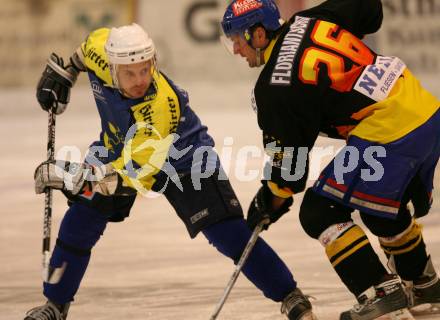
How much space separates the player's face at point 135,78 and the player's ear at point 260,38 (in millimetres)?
426

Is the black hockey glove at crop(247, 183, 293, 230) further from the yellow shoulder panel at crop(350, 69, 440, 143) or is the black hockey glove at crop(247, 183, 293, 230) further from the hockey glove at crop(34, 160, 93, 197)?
the hockey glove at crop(34, 160, 93, 197)

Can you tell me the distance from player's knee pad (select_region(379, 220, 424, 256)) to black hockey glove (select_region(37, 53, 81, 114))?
1467 millimetres

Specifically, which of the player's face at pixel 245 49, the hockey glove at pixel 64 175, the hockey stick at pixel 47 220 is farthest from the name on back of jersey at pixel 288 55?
the hockey stick at pixel 47 220

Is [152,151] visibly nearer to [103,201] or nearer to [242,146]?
[103,201]

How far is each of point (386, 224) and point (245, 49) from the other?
0.80 m

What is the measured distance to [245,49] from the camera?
12.5 ft

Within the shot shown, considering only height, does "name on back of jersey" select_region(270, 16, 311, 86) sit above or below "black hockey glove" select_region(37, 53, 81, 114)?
above

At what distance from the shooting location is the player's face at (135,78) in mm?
3893

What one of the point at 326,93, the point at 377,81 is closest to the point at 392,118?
the point at 377,81

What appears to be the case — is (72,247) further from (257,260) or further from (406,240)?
(406,240)

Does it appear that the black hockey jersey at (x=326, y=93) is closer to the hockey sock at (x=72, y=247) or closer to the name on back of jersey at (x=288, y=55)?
the name on back of jersey at (x=288, y=55)

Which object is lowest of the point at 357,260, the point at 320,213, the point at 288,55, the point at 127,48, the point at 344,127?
the point at 357,260

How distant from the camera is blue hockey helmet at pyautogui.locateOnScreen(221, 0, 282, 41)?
372 centimetres

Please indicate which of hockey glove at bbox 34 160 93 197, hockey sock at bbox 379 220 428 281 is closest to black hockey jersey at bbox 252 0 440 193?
hockey sock at bbox 379 220 428 281
